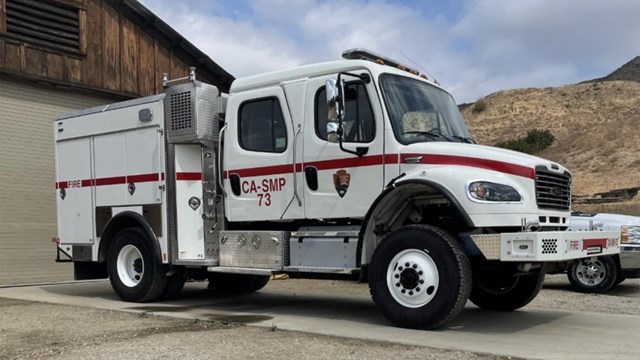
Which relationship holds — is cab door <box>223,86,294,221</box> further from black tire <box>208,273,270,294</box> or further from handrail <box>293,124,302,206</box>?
black tire <box>208,273,270,294</box>

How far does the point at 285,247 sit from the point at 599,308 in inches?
189

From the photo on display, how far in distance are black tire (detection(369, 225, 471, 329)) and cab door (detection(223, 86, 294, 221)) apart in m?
1.73

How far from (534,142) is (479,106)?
17494 mm

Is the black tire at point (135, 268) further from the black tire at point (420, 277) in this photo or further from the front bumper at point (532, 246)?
the front bumper at point (532, 246)

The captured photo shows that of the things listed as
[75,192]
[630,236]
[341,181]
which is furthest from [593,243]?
[75,192]

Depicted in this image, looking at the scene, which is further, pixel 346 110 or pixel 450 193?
pixel 346 110

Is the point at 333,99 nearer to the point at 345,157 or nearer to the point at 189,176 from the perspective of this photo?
the point at 345,157

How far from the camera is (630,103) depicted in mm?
57719

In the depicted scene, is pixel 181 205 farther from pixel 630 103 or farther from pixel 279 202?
pixel 630 103

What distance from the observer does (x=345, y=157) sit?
749cm

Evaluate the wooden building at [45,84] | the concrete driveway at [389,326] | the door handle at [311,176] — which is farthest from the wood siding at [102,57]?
the door handle at [311,176]

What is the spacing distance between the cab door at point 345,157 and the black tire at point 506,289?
1980 mm

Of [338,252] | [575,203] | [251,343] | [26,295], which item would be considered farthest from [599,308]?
[575,203]

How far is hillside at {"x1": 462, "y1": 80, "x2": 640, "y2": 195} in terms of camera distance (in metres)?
41.2
